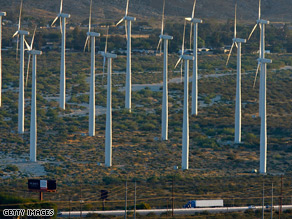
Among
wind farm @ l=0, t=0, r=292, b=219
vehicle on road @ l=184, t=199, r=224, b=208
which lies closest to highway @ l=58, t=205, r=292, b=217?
wind farm @ l=0, t=0, r=292, b=219

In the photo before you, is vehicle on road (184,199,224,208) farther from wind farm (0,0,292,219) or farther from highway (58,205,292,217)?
highway (58,205,292,217)

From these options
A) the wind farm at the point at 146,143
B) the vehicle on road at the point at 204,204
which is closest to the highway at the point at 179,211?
the wind farm at the point at 146,143

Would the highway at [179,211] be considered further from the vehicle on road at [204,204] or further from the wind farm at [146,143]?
the vehicle on road at [204,204]

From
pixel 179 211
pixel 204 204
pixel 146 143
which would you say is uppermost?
Answer: pixel 146 143

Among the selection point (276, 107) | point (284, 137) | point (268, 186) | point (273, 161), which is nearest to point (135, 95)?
point (276, 107)

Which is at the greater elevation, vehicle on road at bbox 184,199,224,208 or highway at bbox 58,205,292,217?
vehicle on road at bbox 184,199,224,208

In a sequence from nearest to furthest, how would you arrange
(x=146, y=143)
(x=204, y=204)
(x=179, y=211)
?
(x=179, y=211) < (x=204, y=204) < (x=146, y=143)

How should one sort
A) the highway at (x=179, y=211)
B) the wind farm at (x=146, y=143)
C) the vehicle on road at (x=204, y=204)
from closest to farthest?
the highway at (x=179, y=211) → the vehicle on road at (x=204, y=204) → the wind farm at (x=146, y=143)

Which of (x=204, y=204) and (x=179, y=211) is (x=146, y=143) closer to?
(x=204, y=204)

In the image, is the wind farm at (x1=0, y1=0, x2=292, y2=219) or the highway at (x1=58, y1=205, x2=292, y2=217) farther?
the wind farm at (x1=0, y1=0, x2=292, y2=219)

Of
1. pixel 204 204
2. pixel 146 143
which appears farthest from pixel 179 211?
pixel 146 143

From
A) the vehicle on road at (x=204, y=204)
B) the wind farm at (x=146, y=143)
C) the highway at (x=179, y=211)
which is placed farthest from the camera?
the wind farm at (x=146, y=143)
